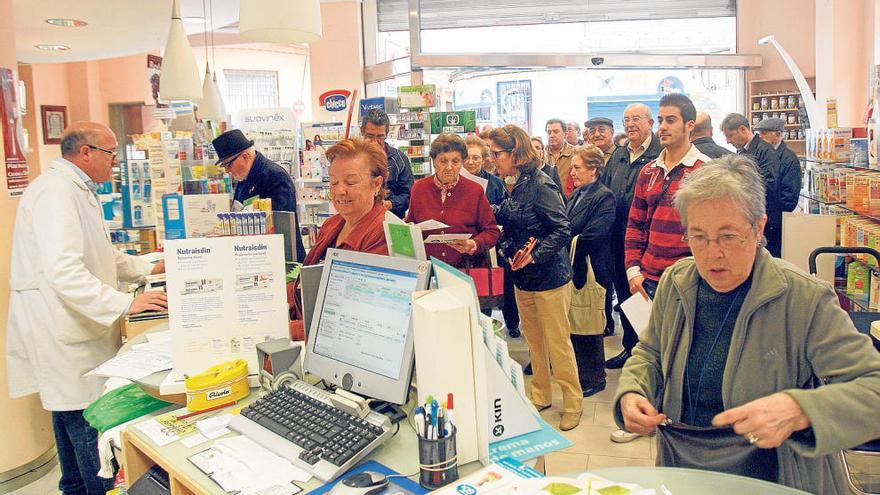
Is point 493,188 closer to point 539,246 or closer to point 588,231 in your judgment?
point 588,231

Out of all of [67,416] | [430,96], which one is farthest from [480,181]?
[67,416]

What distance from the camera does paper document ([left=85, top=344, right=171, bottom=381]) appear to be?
7.57 feet

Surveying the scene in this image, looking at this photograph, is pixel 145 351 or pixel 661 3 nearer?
pixel 145 351

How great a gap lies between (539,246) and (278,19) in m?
1.83

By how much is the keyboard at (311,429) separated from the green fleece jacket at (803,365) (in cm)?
86

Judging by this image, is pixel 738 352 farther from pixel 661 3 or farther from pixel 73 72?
pixel 73 72

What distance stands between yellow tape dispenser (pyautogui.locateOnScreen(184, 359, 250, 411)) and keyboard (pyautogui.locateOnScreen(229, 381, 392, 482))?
6.0 inches

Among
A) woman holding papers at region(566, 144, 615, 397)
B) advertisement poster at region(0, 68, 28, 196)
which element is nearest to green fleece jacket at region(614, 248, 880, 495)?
woman holding papers at region(566, 144, 615, 397)

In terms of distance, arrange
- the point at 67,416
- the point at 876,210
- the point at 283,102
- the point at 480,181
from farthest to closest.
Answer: the point at 283,102
the point at 480,181
the point at 876,210
the point at 67,416

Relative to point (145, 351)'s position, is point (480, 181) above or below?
above

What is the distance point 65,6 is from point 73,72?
25.3 feet

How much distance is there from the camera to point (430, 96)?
7.23 meters

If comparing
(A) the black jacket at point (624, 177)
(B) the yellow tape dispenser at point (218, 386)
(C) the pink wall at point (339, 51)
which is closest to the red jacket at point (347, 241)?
(B) the yellow tape dispenser at point (218, 386)

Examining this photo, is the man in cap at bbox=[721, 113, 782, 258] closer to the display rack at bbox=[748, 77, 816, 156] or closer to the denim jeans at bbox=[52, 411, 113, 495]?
the display rack at bbox=[748, 77, 816, 156]
